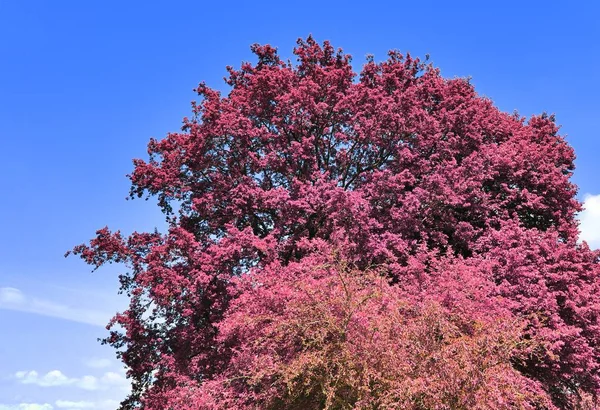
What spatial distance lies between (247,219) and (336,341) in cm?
854

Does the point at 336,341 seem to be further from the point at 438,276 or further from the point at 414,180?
the point at 414,180

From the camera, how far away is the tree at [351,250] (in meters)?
10.0

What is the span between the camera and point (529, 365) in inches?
560

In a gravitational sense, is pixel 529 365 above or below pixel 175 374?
below

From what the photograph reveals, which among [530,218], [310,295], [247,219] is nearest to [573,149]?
[530,218]

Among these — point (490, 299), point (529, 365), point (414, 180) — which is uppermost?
point (414, 180)

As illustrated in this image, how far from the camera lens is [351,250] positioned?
15242 mm

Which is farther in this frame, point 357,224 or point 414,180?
point 414,180

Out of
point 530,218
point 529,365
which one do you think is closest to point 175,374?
point 529,365

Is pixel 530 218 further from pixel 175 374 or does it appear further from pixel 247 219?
pixel 175 374

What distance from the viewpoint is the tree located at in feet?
32.9

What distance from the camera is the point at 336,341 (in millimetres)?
10008

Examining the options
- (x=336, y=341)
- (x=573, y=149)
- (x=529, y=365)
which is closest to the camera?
(x=336, y=341)

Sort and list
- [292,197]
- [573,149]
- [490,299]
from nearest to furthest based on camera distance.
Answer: [490,299] < [292,197] < [573,149]
